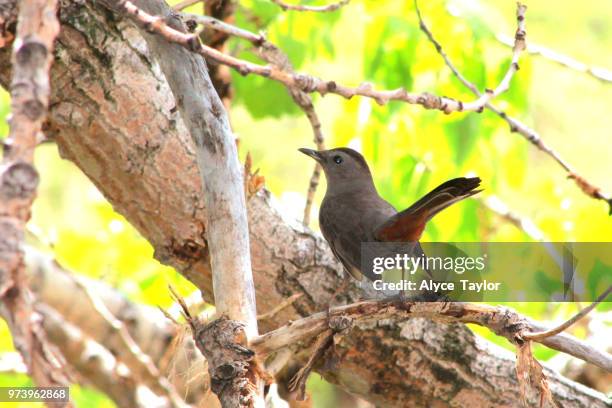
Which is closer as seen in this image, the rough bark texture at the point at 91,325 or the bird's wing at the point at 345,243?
the bird's wing at the point at 345,243

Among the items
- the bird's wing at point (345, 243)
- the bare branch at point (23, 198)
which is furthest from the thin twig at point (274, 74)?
the bird's wing at point (345, 243)

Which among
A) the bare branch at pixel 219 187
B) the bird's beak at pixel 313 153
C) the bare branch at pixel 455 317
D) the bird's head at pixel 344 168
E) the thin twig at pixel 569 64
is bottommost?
the bare branch at pixel 455 317

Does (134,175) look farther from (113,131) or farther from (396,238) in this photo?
(396,238)

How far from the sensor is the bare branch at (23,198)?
49.1 inches

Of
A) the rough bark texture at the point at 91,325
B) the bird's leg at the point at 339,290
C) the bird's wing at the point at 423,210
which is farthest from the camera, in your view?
the rough bark texture at the point at 91,325

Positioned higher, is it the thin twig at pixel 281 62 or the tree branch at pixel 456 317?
the thin twig at pixel 281 62

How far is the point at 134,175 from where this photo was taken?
273cm

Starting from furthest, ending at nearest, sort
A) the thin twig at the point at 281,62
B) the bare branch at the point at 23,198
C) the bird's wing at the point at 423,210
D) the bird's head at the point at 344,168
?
the bird's head at the point at 344,168
the thin twig at the point at 281,62
the bird's wing at the point at 423,210
the bare branch at the point at 23,198

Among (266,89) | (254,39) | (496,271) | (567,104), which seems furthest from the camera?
(567,104)

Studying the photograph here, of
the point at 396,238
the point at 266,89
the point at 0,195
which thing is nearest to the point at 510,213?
the point at 266,89

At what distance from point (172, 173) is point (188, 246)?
279 millimetres

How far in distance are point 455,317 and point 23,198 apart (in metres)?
1.55

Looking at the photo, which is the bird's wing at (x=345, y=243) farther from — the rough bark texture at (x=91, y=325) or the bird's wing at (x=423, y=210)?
the rough bark texture at (x=91, y=325)

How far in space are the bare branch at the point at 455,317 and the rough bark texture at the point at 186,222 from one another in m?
0.47
